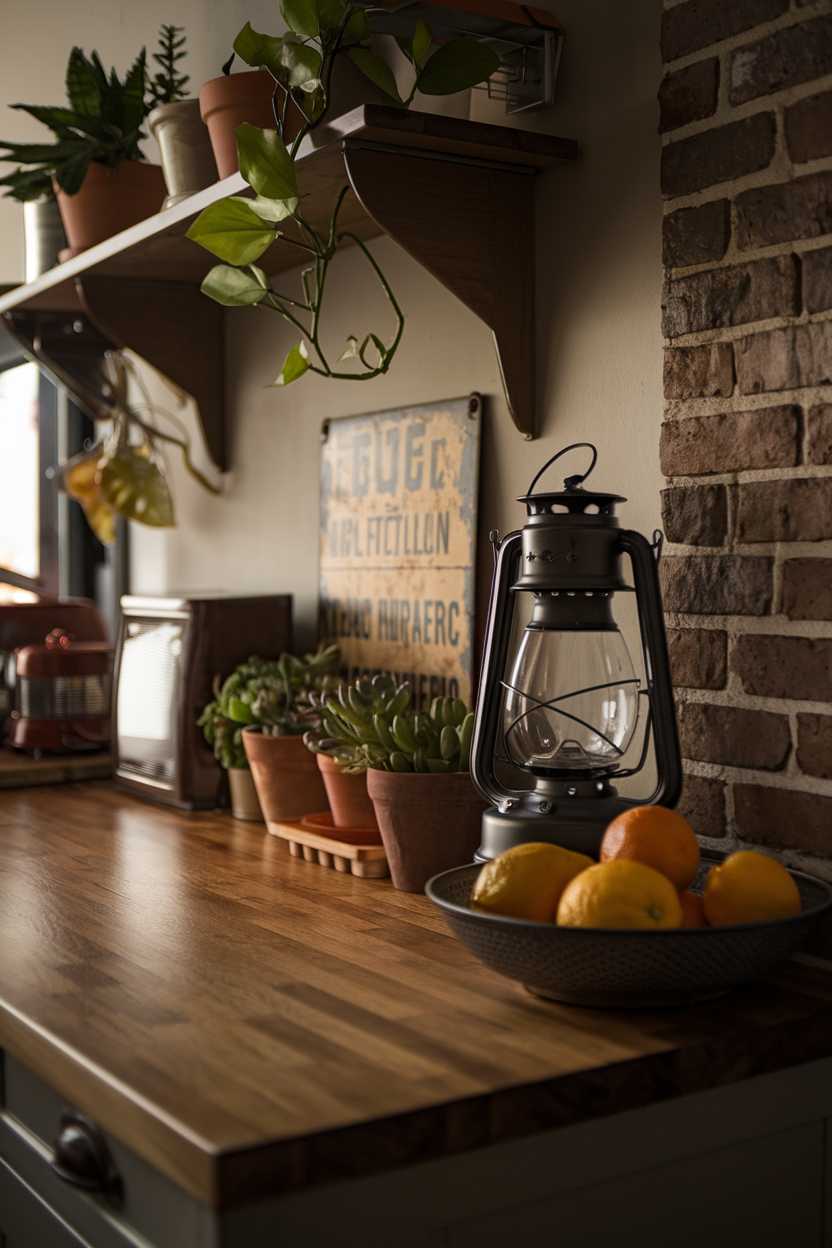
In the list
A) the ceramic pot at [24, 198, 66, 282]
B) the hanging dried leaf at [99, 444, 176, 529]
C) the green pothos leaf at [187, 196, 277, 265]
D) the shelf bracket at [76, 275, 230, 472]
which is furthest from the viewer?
the hanging dried leaf at [99, 444, 176, 529]

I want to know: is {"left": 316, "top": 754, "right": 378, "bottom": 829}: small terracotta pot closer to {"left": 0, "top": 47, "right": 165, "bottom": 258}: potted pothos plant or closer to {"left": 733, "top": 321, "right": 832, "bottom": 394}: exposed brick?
{"left": 733, "top": 321, "right": 832, "bottom": 394}: exposed brick

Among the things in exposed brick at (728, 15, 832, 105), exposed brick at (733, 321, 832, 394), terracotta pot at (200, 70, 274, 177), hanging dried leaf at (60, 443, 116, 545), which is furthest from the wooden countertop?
hanging dried leaf at (60, 443, 116, 545)

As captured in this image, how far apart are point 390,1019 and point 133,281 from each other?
1.54 m

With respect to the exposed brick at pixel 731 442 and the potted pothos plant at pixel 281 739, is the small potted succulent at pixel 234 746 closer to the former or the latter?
the potted pothos plant at pixel 281 739

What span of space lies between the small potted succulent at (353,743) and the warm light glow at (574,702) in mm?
251

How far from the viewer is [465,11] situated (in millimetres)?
1448

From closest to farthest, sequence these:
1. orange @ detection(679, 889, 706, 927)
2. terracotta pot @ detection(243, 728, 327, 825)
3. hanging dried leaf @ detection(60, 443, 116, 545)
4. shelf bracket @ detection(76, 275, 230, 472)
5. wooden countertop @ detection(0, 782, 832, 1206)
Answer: wooden countertop @ detection(0, 782, 832, 1206) < orange @ detection(679, 889, 706, 927) < terracotta pot @ detection(243, 728, 327, 825) < shelf bracket @ detection(76, 275, 230, 472) < hanging dried leaf @ detection(60, 443, 116, 545)

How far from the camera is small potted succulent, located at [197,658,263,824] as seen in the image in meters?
1.91

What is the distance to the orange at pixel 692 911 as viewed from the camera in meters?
1.08

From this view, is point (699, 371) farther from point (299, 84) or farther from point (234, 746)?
point (234, 746)

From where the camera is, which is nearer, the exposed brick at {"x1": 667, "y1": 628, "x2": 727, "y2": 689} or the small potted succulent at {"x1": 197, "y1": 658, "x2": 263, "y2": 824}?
the exposed brick at {"x1": 667, "y1": 628, "x2": 727, "y2": 689}

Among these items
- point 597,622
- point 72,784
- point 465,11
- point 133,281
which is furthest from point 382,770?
point 133,281

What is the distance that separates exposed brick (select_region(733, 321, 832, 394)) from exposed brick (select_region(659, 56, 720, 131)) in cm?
24

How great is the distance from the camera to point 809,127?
3.91 feet
